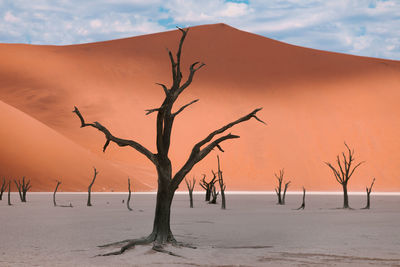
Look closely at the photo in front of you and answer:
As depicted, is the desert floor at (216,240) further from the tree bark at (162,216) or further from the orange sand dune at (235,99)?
the orange sand dune at (235,99)

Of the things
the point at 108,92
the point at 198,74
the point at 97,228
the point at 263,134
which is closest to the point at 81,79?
the point at 108,92

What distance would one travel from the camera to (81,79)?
71.1 meters

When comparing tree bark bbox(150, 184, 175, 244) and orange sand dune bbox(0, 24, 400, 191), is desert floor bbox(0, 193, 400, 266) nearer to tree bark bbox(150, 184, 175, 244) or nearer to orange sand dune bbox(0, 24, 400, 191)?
tree bark bbox(150, 184, 175, 244)

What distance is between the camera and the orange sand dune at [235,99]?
193 feet

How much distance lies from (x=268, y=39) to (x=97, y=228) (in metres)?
68.1

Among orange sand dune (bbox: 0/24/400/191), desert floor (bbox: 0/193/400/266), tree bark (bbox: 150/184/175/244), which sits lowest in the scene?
desert floor (bbox: 0/193/400/266)

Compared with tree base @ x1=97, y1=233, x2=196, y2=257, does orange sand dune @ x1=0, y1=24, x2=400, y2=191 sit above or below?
above

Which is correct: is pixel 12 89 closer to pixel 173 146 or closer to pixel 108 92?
pixel 108 92

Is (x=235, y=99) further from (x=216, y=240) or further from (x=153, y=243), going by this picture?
(x=153, y=243)

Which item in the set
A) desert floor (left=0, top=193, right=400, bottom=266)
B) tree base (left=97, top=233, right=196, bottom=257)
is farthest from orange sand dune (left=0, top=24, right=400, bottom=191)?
tree base (left=97, top=233, right=196, bottom=257)

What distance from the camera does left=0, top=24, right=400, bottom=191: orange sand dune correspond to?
2319 inches

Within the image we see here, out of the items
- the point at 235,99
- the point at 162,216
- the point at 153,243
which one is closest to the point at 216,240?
the point at 162,216

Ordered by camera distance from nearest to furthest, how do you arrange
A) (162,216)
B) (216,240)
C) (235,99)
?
1. (162,216)
2. (216,240)
3. (235,99)

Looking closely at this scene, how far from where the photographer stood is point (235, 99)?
68.4 m
